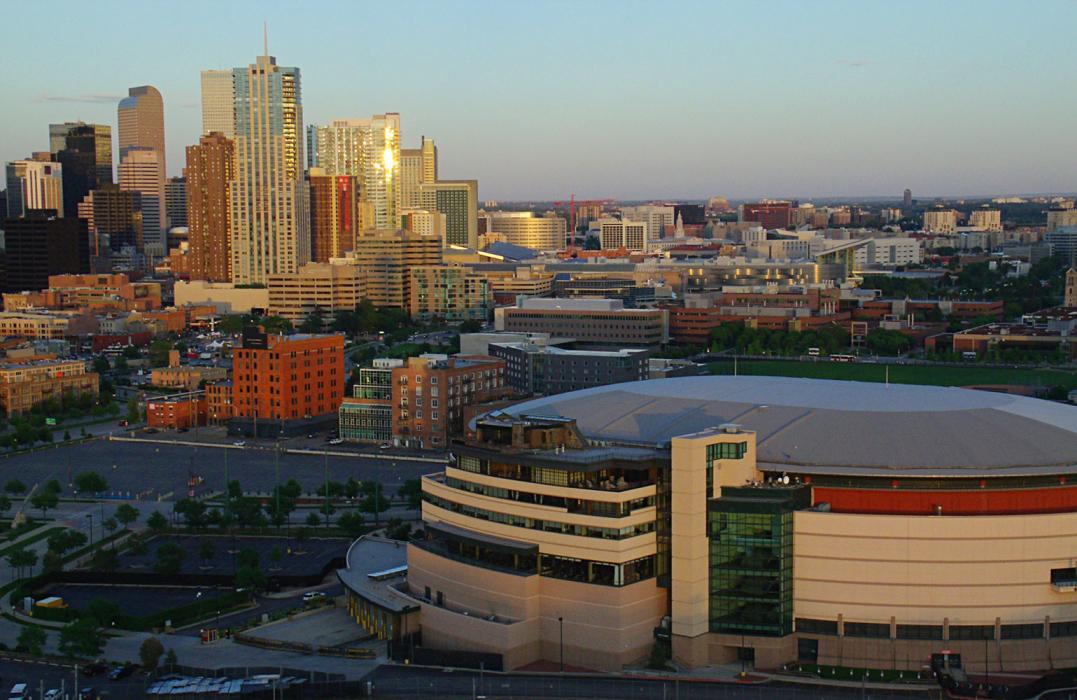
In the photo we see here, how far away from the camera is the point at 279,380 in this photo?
178 ft

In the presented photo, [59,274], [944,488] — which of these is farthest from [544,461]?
[59,274]

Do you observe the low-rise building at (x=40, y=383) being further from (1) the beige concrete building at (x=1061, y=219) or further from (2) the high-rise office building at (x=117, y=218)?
(1) the beige concrete building at (x=1061, y=219)

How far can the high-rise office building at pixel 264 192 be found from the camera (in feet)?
356

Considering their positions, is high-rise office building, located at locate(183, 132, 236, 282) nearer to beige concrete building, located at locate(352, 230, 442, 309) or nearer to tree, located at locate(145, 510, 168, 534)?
beige concrete building, located at locate(352, 230, 442, 309)

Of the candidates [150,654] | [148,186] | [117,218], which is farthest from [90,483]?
[148,186]

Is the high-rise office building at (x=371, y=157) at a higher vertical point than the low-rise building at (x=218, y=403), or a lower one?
higher

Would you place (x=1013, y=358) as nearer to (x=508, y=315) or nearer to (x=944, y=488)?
(x=508, y=315)

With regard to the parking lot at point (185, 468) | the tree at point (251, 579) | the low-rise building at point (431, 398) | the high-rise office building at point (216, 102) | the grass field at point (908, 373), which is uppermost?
the high-rise office building at point (216, 102)

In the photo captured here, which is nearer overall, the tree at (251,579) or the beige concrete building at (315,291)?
the tree at (251,579)

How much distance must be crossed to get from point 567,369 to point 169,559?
27580 millimetres

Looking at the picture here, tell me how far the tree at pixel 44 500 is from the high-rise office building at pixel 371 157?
352 feet

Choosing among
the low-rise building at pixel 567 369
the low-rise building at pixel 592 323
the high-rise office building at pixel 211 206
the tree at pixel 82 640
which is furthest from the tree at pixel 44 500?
the high-rise office building at pixel 211 206

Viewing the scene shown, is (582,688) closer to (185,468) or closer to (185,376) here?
(185,468)

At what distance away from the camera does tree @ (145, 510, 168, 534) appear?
3812 centimetres
